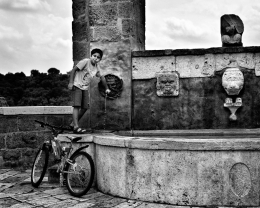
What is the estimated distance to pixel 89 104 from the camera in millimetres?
6453

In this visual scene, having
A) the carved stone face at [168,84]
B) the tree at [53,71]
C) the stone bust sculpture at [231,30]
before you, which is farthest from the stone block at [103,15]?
the tree at [53,71]

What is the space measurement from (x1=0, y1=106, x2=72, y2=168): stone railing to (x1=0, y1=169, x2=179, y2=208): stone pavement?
4.62ft

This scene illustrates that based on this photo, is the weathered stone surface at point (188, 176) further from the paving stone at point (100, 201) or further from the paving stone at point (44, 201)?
the paving stone at point (44, 201)

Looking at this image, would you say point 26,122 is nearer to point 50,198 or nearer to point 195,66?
point 50,198

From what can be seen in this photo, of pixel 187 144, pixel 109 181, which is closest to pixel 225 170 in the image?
pixel 187 144

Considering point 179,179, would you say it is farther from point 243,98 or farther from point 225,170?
point 243,98

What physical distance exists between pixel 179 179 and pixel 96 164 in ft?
4.23

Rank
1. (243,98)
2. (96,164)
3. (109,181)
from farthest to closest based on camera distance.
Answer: (243,98) < (96,164) < (109,181)

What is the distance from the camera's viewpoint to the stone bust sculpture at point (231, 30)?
633 centimetres

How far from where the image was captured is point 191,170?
4.34 meters

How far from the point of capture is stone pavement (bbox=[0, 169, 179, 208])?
14.7 ft

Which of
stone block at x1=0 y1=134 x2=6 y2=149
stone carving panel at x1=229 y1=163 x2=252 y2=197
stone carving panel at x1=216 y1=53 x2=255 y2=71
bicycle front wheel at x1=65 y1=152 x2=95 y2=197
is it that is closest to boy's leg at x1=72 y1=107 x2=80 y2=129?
bicycle front wheel at x1=65 y1=152 x2=95 y2=197

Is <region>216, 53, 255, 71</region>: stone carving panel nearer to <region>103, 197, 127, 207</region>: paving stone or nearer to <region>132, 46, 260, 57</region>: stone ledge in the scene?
<region>132, 46, 260, 57</region>: stone ledge

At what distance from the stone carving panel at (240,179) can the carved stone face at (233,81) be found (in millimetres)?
2082
